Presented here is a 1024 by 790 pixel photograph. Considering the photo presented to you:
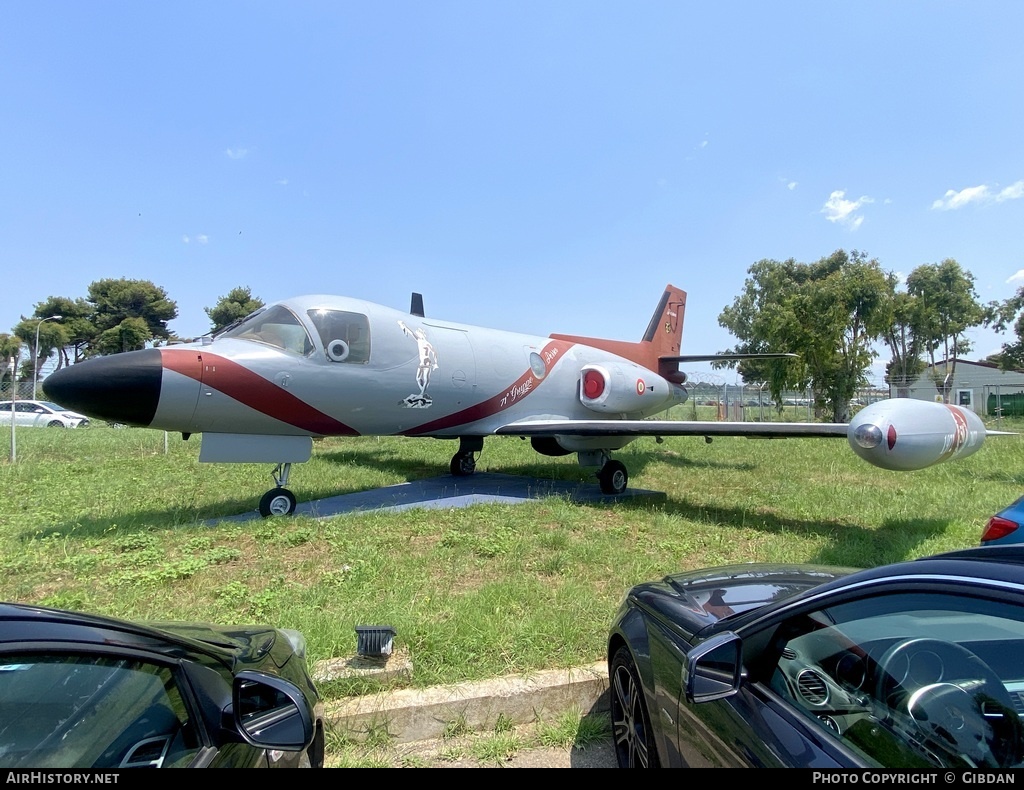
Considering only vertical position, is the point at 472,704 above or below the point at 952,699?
below

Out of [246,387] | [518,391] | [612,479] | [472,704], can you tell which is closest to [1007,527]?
[472,704]

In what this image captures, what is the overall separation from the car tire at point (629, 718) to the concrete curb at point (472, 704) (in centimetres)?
37

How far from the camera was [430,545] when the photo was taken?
585 centimetres

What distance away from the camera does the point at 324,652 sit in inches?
133

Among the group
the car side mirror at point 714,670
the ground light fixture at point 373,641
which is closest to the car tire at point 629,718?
the car side mirror at point 714,670

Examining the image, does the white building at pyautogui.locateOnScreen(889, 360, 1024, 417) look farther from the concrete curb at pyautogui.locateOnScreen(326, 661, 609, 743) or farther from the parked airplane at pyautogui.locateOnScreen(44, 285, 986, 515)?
the concrete curb at pyautogui.locateOnScreen(326, 661, 609, 743)

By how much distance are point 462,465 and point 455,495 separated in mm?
2398

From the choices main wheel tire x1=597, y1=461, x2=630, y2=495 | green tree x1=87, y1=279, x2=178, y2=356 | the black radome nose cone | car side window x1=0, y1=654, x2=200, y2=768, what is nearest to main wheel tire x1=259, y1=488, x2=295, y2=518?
the black radome nose cone

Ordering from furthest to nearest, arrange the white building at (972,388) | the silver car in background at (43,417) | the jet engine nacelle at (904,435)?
1. the white building at (972,388)
2. the silver car in background at (43,417)
3. the jet engine nacelle at (904,435)

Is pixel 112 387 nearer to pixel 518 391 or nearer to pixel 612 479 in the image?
pixel 518 391

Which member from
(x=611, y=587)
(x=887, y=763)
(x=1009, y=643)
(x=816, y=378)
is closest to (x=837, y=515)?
(x=611, y=587)

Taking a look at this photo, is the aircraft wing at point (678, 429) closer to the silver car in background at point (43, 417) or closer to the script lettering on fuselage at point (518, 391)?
the script lettering on fuselage at point (518, 391)

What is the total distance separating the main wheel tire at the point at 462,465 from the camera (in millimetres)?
10914

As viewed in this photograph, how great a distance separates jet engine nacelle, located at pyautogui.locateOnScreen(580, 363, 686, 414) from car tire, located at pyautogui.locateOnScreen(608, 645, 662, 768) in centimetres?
877
